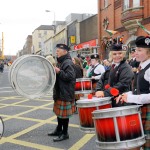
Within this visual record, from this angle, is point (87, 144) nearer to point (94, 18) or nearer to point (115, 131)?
point (115, 131)

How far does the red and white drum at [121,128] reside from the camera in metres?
2.74

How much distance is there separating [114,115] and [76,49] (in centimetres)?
3020

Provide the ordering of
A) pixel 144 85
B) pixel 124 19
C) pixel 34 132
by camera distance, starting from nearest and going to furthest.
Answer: pixel 144 85 → pixel 34 132 → pixel 124 19

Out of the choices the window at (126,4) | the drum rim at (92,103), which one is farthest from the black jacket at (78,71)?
the window at (126,4)

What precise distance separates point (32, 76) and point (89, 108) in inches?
50.8

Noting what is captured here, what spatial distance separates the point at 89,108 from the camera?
3365 millimetres

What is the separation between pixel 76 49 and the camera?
3275 centimetres

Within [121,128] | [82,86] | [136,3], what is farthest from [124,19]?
[121,128]

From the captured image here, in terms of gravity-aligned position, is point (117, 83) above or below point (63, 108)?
above

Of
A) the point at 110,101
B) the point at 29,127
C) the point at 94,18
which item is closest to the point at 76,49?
the point at 94,18

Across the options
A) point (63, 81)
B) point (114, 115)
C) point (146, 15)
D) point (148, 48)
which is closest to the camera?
point (114, 115)

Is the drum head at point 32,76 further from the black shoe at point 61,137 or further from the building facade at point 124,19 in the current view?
the building facade at point 124,19

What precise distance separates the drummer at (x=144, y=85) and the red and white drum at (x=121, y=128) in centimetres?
17

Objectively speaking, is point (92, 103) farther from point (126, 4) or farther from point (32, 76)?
point (126, 4)
